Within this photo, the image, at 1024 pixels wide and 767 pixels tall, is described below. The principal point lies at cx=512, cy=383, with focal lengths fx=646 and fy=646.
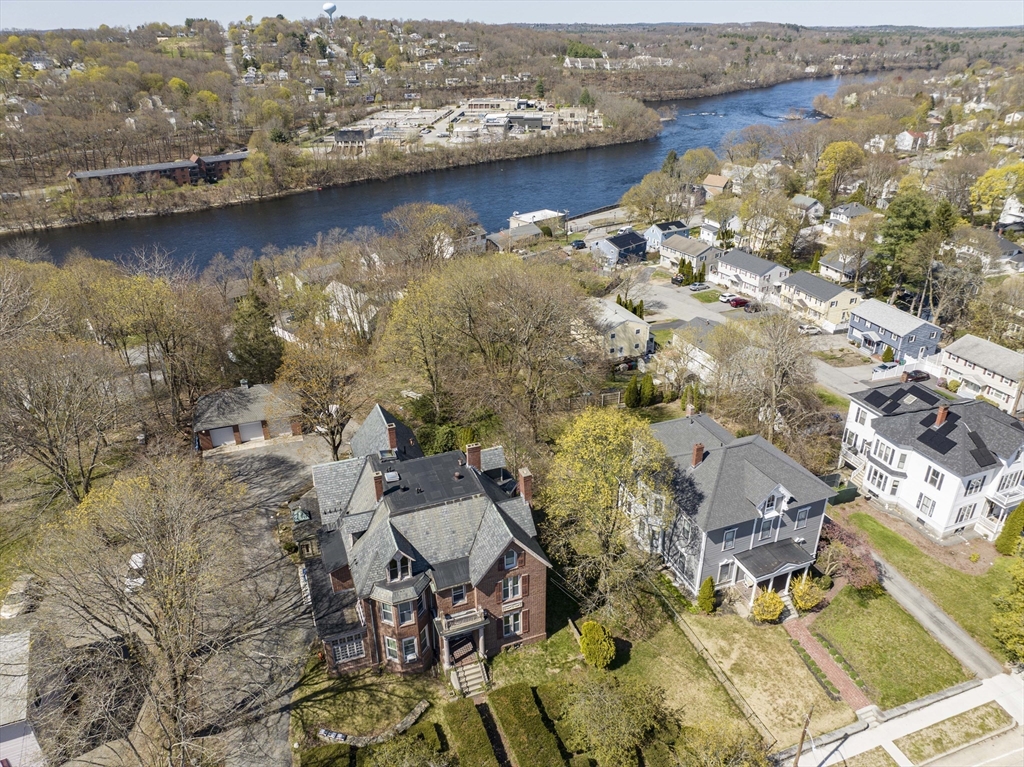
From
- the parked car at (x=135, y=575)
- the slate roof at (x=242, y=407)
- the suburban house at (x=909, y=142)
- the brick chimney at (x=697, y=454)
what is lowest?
the slate roof at (x=242, y=407)

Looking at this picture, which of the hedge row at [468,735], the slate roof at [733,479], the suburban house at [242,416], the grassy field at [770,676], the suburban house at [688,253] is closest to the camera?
the hedge row at [468,735]

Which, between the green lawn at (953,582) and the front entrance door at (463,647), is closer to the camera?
the front entrance door at (463,647)

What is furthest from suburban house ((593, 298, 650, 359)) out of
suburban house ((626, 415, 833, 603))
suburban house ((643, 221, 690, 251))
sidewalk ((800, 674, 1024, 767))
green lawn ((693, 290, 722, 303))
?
sidewalk ((800, 674, 1024, 767))

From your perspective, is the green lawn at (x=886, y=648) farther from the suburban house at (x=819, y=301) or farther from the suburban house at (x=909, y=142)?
the suburban house at (x=909, y=142)

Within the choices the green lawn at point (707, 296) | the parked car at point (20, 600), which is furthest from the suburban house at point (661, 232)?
the parked car at point (20, 600)

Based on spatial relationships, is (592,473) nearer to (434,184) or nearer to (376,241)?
(376,241)

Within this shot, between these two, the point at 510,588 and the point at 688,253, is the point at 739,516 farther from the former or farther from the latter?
the point at 688,253
